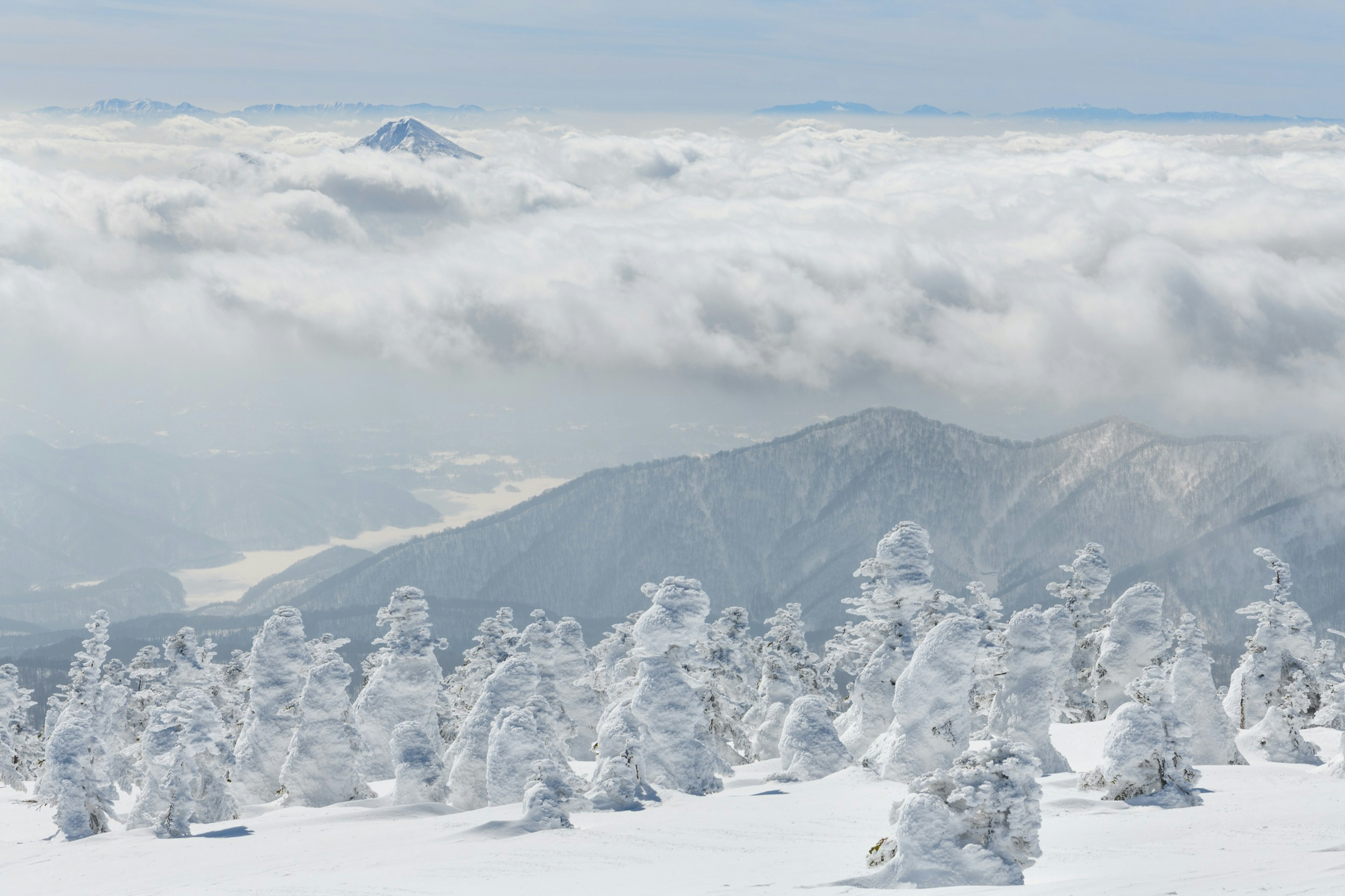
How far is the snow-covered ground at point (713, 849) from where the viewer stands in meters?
24.2

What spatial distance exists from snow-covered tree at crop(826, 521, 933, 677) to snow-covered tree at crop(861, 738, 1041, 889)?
23.2 meters

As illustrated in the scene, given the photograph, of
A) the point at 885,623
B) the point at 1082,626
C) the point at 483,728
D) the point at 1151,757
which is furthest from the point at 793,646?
the point at 1151,757

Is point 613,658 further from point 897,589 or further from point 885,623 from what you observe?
point 897,589

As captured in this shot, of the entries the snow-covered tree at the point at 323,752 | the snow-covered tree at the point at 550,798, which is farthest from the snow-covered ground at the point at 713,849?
the snow-covered tree at the point at 323,752

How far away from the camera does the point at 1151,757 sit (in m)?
32.9

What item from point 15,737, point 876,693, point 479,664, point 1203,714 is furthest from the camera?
point 15,737

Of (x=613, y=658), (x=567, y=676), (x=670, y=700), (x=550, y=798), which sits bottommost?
(x=613, y=658)

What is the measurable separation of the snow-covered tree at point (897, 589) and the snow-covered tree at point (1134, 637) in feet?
36.6

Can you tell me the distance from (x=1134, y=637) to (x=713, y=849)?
3059 cm

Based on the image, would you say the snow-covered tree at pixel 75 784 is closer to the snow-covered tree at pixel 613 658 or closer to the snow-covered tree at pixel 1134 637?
the snow-covered tree at pixel 613 658

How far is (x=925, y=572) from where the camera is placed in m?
47.7

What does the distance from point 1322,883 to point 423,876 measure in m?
19.7

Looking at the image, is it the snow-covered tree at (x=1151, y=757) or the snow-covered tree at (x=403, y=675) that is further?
the snow-covered tree at (x=403, y=675)

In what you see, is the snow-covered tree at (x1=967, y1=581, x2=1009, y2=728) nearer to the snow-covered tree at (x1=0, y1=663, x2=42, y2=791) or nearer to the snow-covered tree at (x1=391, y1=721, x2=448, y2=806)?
the snow-covered tree at (x1=391, y1=721, x2=448, y2=806)
